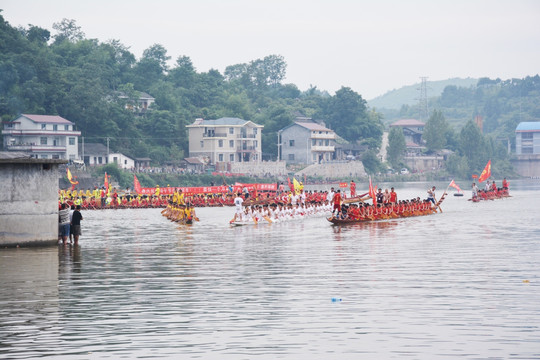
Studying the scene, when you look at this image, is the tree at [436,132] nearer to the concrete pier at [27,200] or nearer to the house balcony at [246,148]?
the house balcony at [246,148]

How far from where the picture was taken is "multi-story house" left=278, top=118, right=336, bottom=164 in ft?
453

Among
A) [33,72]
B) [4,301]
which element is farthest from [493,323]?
[33,72]

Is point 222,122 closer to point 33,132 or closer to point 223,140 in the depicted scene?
point 223,140

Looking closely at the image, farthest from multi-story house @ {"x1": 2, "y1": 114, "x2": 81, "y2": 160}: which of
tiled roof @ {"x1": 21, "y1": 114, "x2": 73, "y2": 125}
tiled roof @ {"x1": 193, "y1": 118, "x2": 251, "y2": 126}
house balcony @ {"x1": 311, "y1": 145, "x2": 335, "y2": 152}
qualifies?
house balcony @ {"x1": 311, "y1": 145, "x2": 335, "y2": 152}

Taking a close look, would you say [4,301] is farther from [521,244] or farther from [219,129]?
[219,129]

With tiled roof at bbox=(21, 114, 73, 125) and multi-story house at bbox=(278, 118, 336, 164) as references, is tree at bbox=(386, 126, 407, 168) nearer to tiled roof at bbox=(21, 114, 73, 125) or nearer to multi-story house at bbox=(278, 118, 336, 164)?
multi-story house at bbox=(278, 118, 336, 164)

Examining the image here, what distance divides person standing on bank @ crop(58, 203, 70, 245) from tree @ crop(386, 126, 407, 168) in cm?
12390

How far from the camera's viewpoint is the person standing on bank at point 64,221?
32.0 m

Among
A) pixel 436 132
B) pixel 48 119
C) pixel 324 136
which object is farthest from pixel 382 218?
pixel 436 132

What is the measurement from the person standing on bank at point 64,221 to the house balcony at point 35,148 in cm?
6714

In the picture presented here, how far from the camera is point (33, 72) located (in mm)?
105062

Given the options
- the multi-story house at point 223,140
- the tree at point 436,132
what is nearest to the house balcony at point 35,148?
the multi-story house at point 223,140

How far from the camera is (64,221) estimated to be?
32312 millimetres

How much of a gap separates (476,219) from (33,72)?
2836 inches
